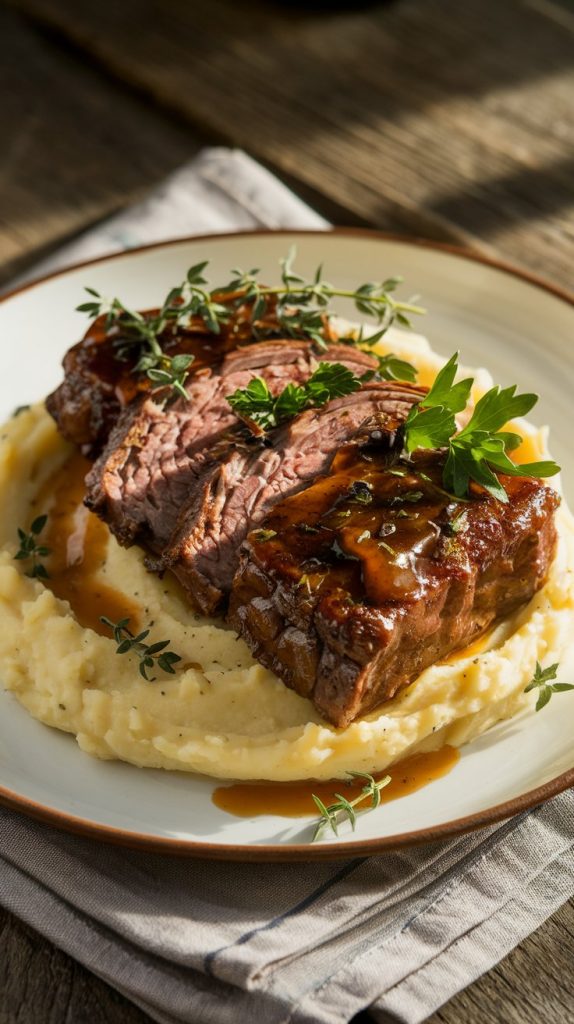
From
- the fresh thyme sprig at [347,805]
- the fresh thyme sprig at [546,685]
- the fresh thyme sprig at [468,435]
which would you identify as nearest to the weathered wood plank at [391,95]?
the fresh thyme sprig at [468,435]

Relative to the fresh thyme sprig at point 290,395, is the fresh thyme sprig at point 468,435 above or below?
above

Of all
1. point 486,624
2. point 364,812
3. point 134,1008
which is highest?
point 486,624

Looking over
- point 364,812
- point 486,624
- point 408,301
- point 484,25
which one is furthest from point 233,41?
point 364,812

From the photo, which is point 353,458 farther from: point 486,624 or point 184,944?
point 184,944

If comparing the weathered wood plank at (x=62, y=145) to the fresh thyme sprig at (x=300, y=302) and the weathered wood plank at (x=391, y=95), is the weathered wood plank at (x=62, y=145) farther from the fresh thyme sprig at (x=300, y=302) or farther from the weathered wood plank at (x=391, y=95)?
the fresh thyme sprig at (x=300, y=302)

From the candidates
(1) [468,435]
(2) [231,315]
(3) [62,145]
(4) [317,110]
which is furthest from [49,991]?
(4) [317,110]
